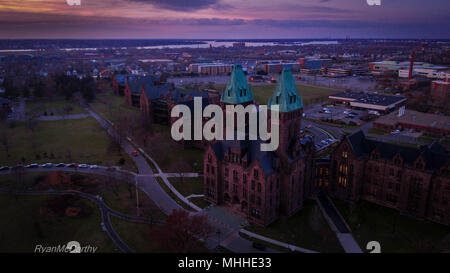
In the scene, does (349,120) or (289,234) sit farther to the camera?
(349,120)

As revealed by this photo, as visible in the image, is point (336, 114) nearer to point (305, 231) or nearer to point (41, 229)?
point (305, 231)

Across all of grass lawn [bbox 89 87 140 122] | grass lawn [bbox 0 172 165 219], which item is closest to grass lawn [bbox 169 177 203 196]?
grass lawn [bbox 0 172 165 219]

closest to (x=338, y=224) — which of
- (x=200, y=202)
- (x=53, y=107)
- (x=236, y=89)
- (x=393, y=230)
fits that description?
(x=393, y=230)

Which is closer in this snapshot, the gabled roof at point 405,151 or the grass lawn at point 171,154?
the gabled roof at point 405,151

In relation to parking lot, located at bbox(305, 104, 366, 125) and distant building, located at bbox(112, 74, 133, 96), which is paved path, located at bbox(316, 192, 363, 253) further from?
distant building, located at bbox(112, 74, 133, 96)

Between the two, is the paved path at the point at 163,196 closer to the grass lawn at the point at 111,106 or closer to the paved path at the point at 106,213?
the paved path at the point at 106,213

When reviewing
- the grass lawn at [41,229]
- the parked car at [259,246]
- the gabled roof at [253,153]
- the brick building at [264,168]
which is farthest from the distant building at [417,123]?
the grass lawn at [41,229]

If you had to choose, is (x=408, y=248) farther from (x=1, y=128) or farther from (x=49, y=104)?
(x=49, y=104)

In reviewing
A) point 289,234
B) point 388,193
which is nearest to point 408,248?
point 388,193
